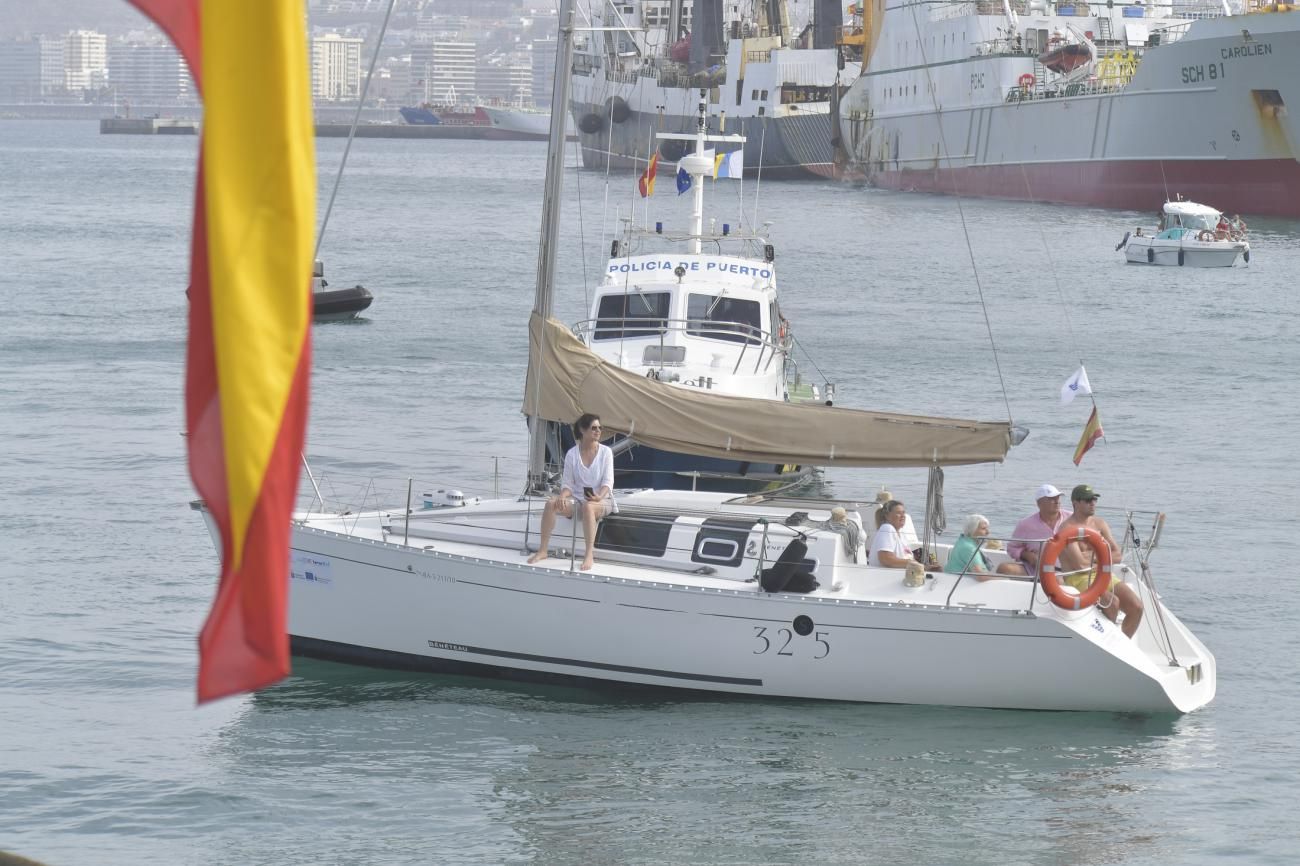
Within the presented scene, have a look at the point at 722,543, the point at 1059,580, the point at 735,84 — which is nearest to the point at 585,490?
the point at 722,543

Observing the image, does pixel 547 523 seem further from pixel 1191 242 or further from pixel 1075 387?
pixel 1191 242

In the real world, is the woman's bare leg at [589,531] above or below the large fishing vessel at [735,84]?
below

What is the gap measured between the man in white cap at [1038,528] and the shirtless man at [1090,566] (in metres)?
0.16

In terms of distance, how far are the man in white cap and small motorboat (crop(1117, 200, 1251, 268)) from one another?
46136 mm

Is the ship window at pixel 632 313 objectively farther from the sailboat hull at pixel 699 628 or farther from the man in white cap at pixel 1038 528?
the man in white cap at pixel 1038 528

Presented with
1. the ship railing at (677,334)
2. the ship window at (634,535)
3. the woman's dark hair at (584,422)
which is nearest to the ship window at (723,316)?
the ship railing at (677,334)

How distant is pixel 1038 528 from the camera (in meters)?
14.9

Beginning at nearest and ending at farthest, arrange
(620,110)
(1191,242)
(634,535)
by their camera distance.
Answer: (634,535), (1191,242), (620,110)

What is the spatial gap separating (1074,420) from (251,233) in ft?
100

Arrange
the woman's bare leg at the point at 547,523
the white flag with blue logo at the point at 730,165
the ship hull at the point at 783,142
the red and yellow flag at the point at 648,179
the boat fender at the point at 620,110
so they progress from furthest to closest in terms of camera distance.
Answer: the boat fender at the point at 620,110 → the ship hull at the point at 783,142 → the white flag with blue logo at the point at 730,165 → the red and yellow flag at the point at 648,179 → the woman's bare leg at the point at 547,523

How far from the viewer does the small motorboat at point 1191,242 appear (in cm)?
5853

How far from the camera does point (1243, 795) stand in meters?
13.6

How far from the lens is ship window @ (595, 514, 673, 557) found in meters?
15.1

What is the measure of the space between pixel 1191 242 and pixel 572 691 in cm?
4827
